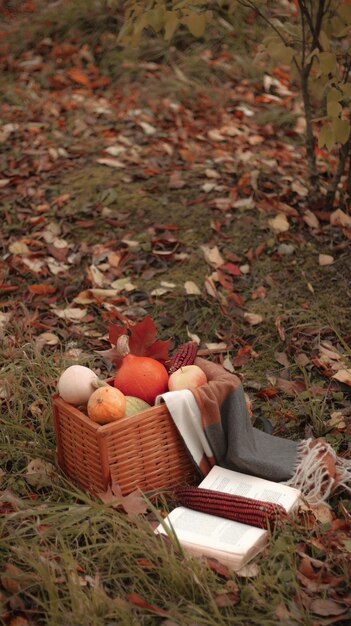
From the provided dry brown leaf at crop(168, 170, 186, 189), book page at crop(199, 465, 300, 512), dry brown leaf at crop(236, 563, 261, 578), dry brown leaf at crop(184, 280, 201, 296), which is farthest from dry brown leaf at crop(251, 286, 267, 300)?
dry brown leaf at crop(236, 563, 261, 578)

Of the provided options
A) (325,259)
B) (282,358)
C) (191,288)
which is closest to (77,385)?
(282,358)

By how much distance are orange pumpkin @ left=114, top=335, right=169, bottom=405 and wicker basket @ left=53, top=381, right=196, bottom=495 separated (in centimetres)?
13

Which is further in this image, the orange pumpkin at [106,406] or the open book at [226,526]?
the orange pumpkin at [106,406]

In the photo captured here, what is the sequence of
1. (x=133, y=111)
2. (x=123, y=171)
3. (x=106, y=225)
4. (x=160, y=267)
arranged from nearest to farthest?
(x=160, y=267) < (x=106, y=225) < (x=123, y=171) < (x=133, y=111)

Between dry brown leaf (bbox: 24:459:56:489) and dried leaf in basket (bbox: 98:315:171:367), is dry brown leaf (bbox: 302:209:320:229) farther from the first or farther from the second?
dry brown leaf (bbox: 24:459:56:489)

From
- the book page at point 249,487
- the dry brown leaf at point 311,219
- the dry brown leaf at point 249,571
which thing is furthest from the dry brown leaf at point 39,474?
the dry brown leaf at point 311,219

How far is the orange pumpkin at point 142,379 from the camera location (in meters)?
2.58

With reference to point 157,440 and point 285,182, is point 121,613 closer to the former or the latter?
point 157,440

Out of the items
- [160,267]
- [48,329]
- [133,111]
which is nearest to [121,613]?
[48,329]

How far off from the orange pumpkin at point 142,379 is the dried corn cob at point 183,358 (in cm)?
6

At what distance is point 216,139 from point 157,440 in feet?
10.7

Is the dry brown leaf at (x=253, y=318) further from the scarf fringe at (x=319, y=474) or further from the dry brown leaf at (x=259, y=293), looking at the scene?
the scarf fringe at (x=319, y=474)

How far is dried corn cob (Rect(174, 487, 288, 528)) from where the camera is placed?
Result: 2314 mm

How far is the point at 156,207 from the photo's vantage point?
457 centimetres
